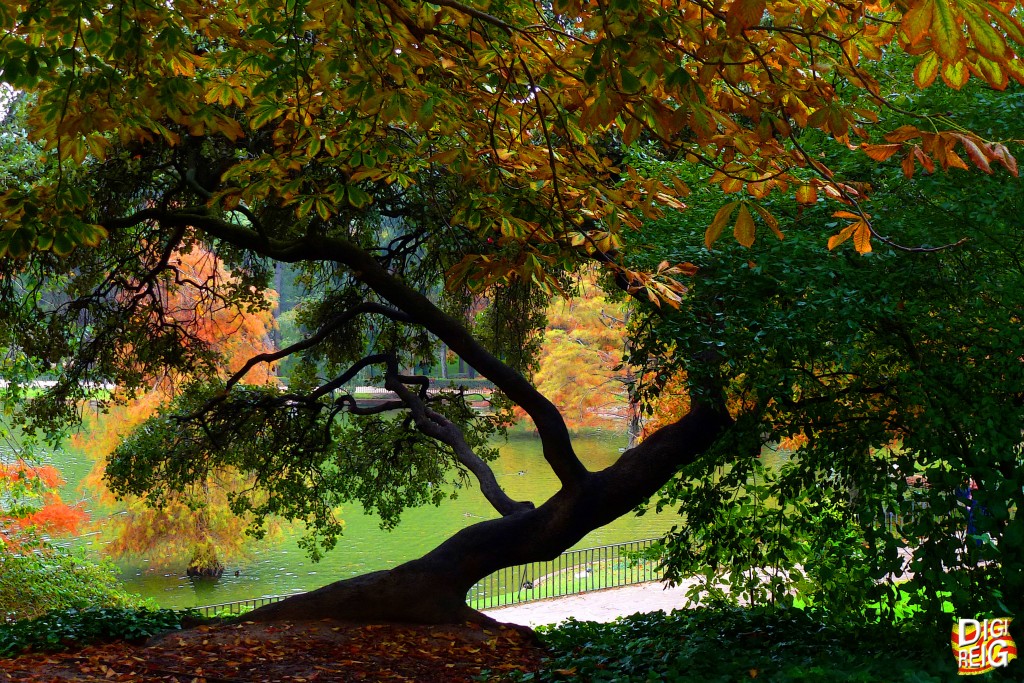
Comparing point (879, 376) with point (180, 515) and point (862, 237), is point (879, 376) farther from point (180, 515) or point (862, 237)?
point (180, 515)

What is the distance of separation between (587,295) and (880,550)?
16015mm

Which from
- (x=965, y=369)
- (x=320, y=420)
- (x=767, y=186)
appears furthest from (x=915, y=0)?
(x=320, y=420)

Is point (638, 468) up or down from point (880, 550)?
up

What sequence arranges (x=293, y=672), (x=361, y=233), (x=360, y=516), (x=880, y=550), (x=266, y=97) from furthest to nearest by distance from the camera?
(x=360, y=516) → (x=361, y=233) → (x=293, y=672) → (x=880, y=550) → (x=266, y=97)

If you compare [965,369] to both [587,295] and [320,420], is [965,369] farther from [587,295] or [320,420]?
[587,295]

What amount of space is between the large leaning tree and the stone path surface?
3.70 m

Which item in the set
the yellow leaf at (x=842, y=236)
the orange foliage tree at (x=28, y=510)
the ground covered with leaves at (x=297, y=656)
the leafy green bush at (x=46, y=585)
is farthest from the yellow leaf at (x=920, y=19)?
the leafy green bush at (x=46, y=585)

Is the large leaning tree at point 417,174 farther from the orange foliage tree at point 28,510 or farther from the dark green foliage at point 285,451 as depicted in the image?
the orange foliage tree at point 28,510

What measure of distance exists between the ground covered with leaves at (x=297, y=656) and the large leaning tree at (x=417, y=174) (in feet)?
1.50

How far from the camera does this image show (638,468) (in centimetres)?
696

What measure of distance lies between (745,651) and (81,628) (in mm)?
5770

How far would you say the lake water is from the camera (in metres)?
16.9

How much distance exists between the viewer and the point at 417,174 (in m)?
8.03

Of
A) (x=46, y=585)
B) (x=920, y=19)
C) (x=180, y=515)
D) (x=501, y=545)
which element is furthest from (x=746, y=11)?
(x=180, y=515)
